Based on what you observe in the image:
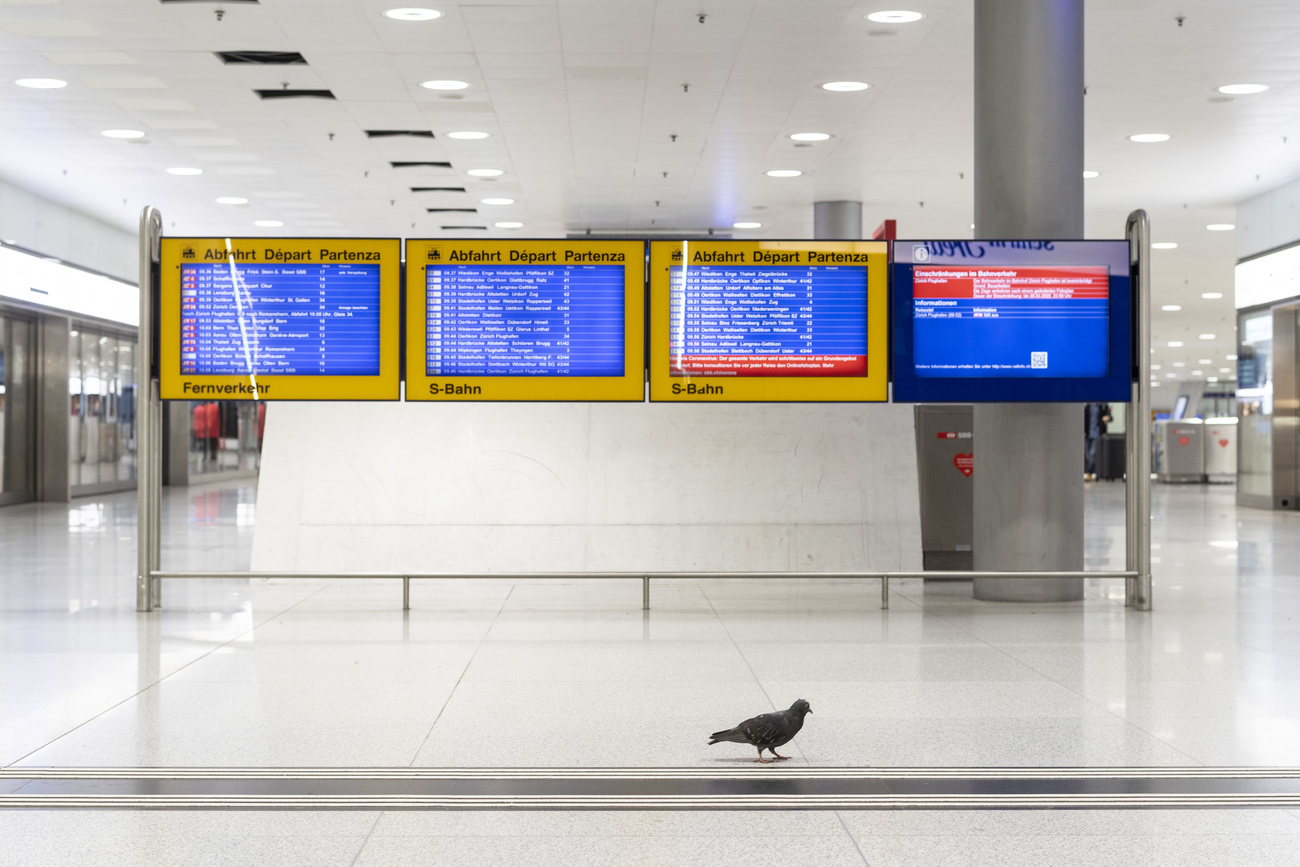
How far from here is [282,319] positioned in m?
8.81

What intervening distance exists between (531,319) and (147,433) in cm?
281

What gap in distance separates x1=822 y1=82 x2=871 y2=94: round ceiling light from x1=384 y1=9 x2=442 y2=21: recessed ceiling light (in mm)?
4840

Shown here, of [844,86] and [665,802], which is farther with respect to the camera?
[844,86]

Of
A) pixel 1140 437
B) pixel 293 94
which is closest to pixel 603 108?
pixel 293 94

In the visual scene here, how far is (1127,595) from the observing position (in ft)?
30.2

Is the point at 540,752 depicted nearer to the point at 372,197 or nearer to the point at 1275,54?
the point at 1275,54

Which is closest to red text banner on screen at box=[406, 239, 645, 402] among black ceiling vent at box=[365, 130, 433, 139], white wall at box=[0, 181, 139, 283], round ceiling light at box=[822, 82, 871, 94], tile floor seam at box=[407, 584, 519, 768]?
tile floor seam at box=[407, 584, 519, 768]

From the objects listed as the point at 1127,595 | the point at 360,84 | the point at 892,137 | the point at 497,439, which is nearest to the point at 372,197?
the point at 360,84

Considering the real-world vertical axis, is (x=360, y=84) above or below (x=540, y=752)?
above

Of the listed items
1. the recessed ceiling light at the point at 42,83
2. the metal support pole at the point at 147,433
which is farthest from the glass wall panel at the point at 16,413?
the metal support pole at the point at 147,433

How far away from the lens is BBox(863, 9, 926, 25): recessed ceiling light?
11992 mm

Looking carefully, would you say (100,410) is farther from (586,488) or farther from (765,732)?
(765,732)

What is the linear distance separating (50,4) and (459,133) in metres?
6.14

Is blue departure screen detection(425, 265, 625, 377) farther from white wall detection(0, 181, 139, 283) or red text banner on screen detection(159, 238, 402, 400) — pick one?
white wall detection(0, 181, 139, 283)
